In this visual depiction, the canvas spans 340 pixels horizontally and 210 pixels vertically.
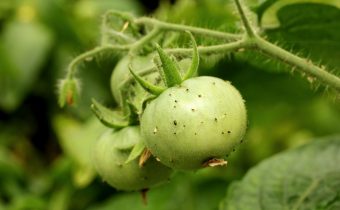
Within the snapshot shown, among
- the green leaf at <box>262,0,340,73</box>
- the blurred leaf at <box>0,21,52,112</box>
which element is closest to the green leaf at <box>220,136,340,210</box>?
the green leaf at <box>262,0,340,73</box>

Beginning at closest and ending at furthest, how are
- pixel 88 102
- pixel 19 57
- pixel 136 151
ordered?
pixel 136 151 → pixel 88 102 → pixel 19 57

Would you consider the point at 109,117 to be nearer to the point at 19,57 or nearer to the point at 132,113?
the point at 132,113

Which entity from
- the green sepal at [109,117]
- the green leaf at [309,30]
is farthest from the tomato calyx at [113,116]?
the green leaf at [309,30]

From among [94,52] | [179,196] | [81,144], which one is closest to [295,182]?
[94,52]

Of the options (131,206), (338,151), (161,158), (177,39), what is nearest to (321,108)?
(131,206)

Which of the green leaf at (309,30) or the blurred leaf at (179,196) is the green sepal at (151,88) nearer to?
the green leaf at (309,30)

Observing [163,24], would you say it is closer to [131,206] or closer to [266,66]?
[266,66]
